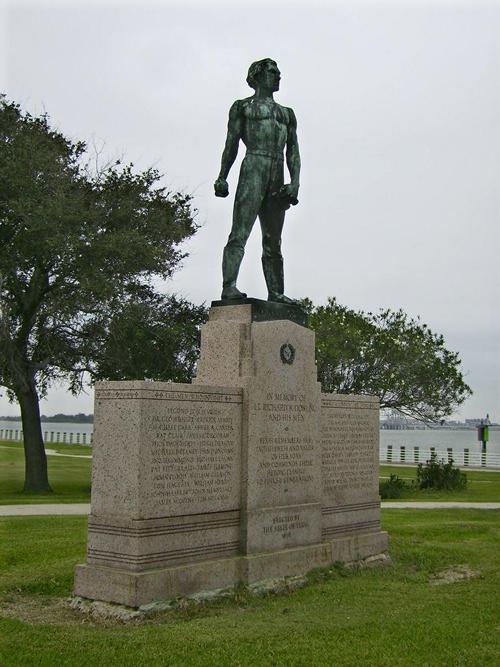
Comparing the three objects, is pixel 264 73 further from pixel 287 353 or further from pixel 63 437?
pixel 63 437

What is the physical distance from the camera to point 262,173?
9.41 meters

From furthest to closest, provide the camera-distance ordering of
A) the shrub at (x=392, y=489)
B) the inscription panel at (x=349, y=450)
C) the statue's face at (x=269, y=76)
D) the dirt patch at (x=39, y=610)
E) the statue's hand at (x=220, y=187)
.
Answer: the shrub at (x=392, y=489) → the inscription panel at (x=349, y=450) → the statue's face at (x=269, y=76) → the statue's hand at (x=220, y=187) → the dirt patch at (x=39, y=610)

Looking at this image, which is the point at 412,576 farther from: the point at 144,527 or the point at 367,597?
the point at 144,527

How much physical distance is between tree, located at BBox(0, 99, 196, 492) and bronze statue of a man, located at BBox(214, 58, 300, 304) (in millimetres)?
11354

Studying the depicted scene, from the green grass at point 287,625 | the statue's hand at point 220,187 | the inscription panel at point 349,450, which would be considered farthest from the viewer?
the inscription panel at point 349,450

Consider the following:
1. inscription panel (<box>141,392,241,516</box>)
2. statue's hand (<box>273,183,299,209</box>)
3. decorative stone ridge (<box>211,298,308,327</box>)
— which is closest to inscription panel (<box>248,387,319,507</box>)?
inscription panel (<box>141,392,241,516</box>)

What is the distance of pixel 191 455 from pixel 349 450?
123 inches

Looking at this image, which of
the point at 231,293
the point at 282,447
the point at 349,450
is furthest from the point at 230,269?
the point at 349,450

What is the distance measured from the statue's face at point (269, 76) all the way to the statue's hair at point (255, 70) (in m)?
0.03

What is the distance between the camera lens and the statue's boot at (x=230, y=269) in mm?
9148

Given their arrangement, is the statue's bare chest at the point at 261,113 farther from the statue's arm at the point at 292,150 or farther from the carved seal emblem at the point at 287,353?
the carved seal emblem at the point at 287,353

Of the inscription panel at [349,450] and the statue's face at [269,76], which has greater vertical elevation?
the statue's face at [269,76]

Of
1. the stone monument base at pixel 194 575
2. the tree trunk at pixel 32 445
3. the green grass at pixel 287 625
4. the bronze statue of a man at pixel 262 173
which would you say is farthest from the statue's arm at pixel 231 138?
the tree trunk at pixel 32 445

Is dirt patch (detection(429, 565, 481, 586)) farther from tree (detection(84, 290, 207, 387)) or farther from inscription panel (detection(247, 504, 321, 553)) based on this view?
tree (detection(84, 290, 207, 387))
